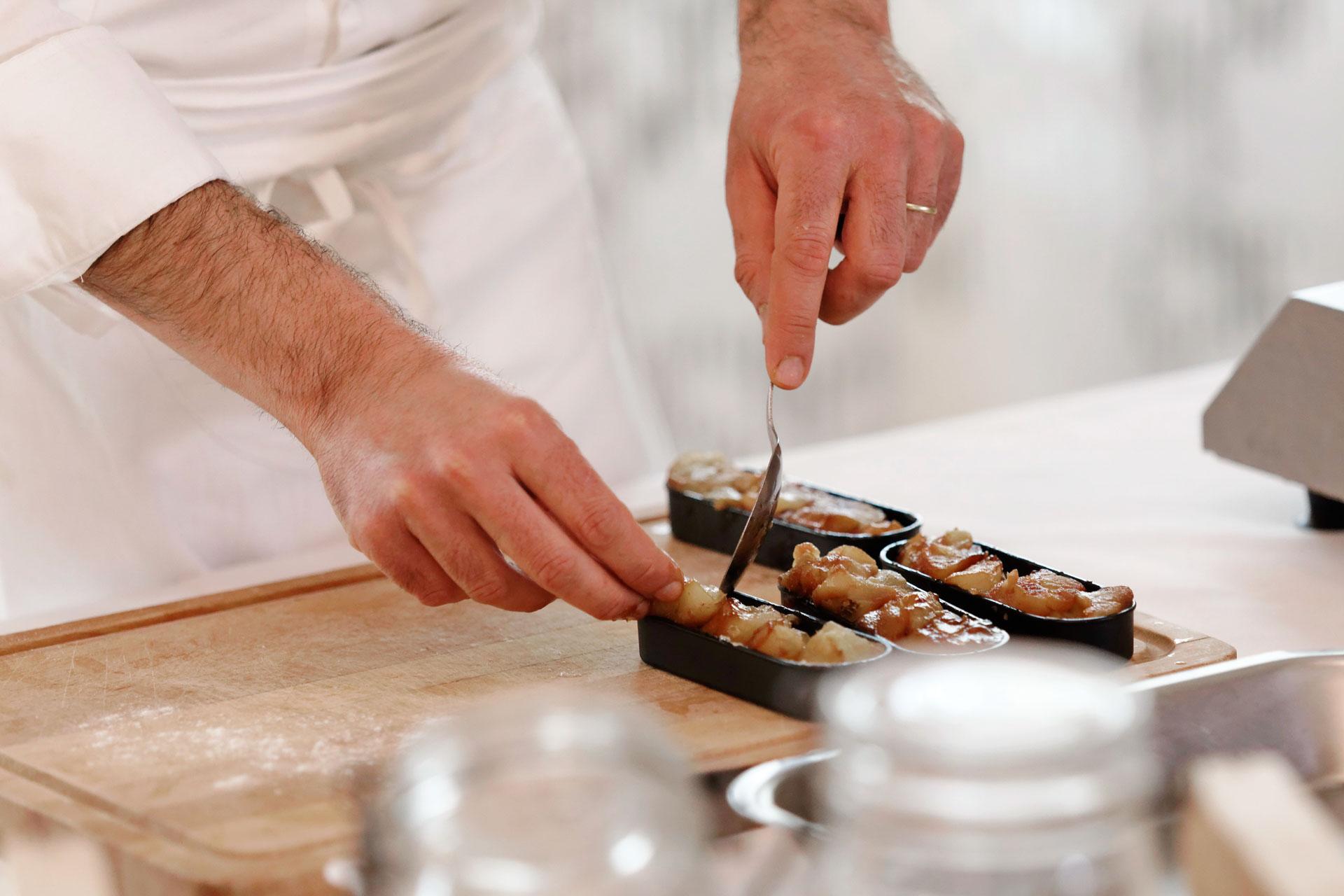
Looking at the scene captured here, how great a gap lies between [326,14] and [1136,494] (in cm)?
102

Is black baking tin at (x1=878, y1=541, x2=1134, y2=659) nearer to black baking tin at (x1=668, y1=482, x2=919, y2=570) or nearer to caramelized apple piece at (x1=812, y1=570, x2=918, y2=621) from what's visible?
caramelized apple piece at (x1=812, y1=570, x2=918, y2=621)

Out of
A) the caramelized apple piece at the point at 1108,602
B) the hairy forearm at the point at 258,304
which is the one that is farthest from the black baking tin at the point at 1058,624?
the hairy forearm at the point at 258,304

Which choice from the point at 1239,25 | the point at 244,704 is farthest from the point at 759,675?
the point at 1239,25

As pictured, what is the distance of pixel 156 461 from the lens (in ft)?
5.38

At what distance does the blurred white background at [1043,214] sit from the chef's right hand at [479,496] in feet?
8.03

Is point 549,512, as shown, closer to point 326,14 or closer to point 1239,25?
point 326,14

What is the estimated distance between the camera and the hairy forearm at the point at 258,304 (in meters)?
1.16

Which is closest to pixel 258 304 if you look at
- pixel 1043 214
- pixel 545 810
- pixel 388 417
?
pixel 388 417

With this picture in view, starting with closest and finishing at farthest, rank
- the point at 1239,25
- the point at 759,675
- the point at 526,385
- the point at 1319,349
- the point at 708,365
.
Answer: the point at 759,675 < the point at 1319,349 < the point at 526,385 < the point at 708,365 < the point at 1239,25

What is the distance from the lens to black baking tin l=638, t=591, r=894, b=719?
1015mm

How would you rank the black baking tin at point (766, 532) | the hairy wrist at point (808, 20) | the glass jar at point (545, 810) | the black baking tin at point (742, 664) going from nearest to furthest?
the glass jar at point (545, 810) → the black baking tin at point (742, 664) → the black baking tin at point (766, 532) → the hairy wrist at point (808, 20)

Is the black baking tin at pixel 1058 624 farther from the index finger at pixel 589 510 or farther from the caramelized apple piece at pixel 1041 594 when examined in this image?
the index finger at pixel 589 510

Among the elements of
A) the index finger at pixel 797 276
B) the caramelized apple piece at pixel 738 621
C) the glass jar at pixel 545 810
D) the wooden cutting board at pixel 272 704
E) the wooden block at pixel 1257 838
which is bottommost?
the wooden cutting board at pixel 272 704

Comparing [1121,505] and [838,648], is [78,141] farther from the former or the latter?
[1121,505]
